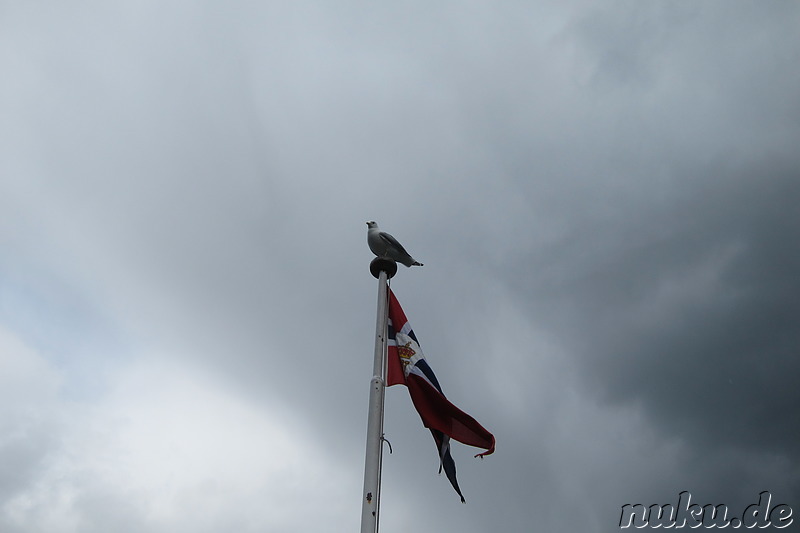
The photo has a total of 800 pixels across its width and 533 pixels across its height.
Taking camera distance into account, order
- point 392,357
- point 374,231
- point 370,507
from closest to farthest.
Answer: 1. point 370,507
2. point 392,357
3. point 374,231

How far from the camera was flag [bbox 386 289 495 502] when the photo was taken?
13.0 metres

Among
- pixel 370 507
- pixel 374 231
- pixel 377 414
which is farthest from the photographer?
pixel 374 231

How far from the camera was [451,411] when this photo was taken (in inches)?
515

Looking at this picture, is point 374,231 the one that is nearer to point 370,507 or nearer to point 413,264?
point 413,264

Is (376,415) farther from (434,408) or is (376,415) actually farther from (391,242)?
(391,242)

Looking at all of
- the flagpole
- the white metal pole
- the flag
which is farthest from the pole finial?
the flag

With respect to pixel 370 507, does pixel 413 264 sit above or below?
above

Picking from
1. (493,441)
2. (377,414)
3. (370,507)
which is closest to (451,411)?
(493,441)

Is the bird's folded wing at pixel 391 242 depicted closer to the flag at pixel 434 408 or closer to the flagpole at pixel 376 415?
the flagpole at pixel 376 415

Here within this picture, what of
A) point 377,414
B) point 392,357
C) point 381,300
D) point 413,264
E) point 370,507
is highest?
point 413,264

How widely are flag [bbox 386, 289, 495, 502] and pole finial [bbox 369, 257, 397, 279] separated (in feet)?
4.24

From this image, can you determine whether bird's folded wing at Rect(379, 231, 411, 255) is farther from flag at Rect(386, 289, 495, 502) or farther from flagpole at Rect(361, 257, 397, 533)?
flag at Rect(386, 289, 495, 502)

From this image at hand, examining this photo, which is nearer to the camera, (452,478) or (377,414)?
(377,414)

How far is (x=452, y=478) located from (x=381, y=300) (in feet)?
12.3
